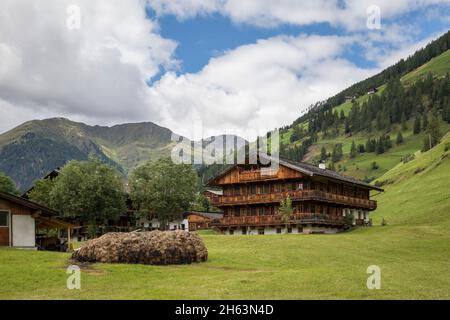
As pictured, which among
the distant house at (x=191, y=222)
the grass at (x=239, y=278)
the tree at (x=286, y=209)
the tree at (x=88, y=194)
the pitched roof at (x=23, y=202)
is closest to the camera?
the grass at (x=239, y=278)

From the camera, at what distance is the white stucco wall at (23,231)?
42.4 m

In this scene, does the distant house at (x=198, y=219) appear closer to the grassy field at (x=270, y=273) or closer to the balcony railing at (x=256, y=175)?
the balcony railing at (x=256, y=175)

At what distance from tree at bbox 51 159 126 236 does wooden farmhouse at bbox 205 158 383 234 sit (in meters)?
16.7

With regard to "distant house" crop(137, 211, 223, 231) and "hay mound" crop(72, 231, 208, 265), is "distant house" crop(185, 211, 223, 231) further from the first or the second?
"hay mound" crop(72, 231, 208, 265)

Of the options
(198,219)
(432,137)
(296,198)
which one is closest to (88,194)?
(296,198)

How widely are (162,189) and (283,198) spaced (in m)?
31.4

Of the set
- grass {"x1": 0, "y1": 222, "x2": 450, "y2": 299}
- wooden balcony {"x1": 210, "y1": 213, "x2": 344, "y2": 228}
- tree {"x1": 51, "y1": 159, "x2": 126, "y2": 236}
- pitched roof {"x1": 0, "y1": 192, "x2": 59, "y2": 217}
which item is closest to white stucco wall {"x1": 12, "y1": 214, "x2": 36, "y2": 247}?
pitched roof {"x1": 0, "y1": 192, "x2": 59, "y2": 217}

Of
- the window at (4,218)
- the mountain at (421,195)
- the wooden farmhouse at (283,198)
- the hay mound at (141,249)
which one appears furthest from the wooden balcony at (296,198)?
the window at (4,218)

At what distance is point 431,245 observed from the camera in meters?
50.1

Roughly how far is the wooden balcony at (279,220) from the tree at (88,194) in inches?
714

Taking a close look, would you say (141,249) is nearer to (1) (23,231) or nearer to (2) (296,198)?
(1) (23,231)

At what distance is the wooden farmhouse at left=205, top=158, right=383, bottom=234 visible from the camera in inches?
2753

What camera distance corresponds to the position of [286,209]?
66062 mm
